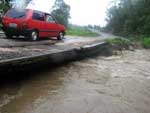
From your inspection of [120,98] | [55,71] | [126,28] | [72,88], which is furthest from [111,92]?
[126,28]

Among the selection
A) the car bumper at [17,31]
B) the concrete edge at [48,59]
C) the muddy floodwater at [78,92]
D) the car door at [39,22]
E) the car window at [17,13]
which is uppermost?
the car window at [17,13]

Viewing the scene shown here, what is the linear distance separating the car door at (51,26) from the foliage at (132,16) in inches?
769

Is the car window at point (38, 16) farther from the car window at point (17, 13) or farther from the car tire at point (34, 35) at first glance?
the car tire at point (34, 35)

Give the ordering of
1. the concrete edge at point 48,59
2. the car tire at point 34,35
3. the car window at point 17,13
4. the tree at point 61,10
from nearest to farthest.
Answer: the concrete edge at point 48,59 → the car window at point 17,13 → the car tire at point 34,35 → the tree at point 61,10

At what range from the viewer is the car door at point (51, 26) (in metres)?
15.3

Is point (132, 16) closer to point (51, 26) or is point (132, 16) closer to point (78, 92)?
point (51, 26)

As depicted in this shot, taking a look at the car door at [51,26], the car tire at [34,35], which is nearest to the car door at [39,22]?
the car tire at [34,35]

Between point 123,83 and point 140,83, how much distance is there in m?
0.52

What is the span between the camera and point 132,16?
39.1 meters

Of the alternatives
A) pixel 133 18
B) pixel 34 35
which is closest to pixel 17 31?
pixel 34 35

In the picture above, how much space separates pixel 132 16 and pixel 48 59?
103 feet

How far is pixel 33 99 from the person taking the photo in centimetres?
670

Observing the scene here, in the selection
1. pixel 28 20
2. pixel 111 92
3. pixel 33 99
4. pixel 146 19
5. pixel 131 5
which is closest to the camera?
pixel 33 99

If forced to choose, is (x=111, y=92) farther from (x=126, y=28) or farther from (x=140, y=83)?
(x=126, y=28)
